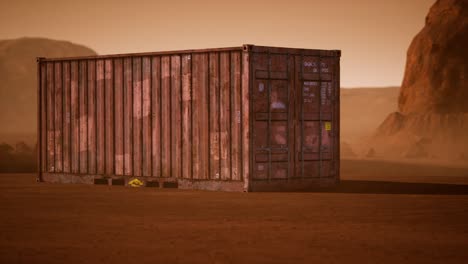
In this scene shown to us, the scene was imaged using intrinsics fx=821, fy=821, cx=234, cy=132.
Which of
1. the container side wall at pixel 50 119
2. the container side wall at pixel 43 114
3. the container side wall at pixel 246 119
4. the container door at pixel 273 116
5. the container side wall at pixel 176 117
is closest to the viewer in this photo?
the container side wall at pixel 246 119

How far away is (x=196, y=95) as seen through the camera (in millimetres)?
20359

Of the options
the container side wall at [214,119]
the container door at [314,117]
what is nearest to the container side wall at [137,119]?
the container side wall at [214,119]

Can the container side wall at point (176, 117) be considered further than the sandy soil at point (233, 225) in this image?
Yes

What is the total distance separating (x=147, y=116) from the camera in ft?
69.8

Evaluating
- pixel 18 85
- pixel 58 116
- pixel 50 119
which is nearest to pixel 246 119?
pixel 58 116

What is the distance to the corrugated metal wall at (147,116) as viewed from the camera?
64.9ft

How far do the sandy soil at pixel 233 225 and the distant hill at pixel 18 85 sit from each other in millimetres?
123438

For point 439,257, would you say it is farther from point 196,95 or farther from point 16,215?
point 196,95


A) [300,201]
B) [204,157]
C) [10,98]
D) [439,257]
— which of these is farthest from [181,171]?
[10,98]

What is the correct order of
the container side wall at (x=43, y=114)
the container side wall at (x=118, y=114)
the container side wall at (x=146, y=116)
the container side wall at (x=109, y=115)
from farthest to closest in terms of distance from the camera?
1. the container side wall at (x=43, y=114)
2. the container side wall at (x=109, y=115)
3. the container side wall at (x=118, y=114)
4. the container side wall at (x=146, y=116)

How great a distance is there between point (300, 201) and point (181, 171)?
13.7 feet

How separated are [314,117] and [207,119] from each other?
2730 millimetres

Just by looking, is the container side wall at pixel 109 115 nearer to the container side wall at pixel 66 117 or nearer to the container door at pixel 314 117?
the container side wall at pixel 66 117

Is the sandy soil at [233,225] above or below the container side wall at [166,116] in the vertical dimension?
below
